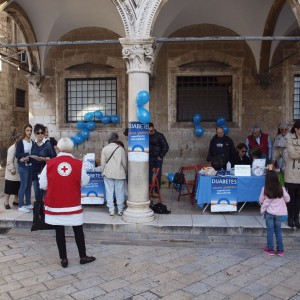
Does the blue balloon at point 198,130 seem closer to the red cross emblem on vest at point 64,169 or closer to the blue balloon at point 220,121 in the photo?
the blue balloon at point 220,121

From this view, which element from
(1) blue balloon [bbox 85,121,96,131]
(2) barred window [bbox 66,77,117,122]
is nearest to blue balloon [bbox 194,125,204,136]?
(2) barred window [bbox 66,77,117,122]

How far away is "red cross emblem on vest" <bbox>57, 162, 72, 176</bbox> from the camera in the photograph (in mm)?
4617

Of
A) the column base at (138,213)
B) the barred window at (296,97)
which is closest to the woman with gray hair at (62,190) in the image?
the column base at (138,213)

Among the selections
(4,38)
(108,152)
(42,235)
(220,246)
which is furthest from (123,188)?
(4,38)

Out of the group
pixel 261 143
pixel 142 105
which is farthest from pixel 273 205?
pixel 261 143

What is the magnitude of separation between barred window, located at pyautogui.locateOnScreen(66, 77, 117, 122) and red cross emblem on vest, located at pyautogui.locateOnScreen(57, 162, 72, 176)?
6504mm

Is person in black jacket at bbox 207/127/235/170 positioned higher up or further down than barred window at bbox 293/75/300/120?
further down

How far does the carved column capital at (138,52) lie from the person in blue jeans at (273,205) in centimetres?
307

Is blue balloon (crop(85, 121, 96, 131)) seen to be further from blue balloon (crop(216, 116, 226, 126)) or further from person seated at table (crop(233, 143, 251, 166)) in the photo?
person seated at table (crop(233, 143, 251, 166))

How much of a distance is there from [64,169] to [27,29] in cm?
717

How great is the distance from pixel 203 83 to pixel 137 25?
437 centimetres

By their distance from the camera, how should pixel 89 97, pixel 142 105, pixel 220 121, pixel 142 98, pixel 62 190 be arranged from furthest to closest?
pixel 89 97
pixel 220 121
pixel 142 105
pixel 142 98
pixel 62 190

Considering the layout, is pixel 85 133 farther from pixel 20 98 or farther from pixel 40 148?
pixel 20 98

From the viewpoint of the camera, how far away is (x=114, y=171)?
272 inches
